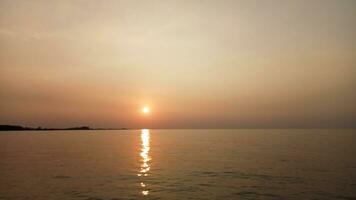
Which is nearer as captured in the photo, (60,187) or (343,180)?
(60,187)

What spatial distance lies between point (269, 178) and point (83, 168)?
2987cm

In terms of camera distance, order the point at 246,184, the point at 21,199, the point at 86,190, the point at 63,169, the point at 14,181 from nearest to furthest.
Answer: the point at 21,199, the point at 86,190, the point at 246,184, the point at 14,181, the point at 63,169

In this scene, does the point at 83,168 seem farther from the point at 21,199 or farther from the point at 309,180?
the point at 309,180

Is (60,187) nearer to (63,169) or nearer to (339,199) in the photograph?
(63,169)

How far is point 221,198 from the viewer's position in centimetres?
3319

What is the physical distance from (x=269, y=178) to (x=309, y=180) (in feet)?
16.4

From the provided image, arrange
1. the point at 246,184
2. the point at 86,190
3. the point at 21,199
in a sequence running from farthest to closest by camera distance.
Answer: the point at 246,184
the point at 86,190
the point at 21,199

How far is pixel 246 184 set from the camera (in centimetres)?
4053

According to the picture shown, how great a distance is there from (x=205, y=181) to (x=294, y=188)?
10423 mm

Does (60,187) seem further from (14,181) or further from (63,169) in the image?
(63,169)

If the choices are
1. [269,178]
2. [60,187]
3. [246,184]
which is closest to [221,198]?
[246,184]

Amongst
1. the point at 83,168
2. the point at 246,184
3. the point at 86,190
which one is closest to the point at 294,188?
the point at 246,184

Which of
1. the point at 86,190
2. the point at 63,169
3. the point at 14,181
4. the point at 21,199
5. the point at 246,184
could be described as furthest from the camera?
the point at 63,169

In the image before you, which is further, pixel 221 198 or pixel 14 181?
pixel 14 181
